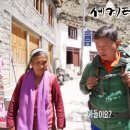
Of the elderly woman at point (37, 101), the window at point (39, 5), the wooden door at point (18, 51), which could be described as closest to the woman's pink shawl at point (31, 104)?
the elderly woman at point (37, 101)

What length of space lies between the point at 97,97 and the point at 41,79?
71cm

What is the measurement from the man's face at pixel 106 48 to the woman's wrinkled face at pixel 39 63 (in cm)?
75

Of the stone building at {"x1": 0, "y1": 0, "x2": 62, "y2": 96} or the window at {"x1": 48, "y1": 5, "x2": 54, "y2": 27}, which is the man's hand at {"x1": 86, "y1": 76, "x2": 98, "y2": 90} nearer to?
the stone building at {"x1": 0, "y1": 0, "x2": 62, "y2": 96}

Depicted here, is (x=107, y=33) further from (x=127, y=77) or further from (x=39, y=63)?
(x=39, y=63)

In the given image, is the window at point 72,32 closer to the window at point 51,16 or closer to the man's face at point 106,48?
the window at point 51,16

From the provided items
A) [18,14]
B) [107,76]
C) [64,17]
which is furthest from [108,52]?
[64,17]

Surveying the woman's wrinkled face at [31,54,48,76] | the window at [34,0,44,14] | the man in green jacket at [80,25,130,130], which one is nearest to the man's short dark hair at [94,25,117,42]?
the man in green jacket at [80,25,130,130]

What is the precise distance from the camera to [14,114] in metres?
3.18

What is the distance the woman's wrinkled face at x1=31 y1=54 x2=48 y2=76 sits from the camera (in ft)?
10.2

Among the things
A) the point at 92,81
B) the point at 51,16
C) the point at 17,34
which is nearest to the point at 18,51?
the point at 17,34

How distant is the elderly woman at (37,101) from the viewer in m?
3.02

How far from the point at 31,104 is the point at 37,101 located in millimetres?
59

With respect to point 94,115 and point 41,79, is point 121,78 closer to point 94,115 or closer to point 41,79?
point 94,115

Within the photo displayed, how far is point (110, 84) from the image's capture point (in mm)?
2529
